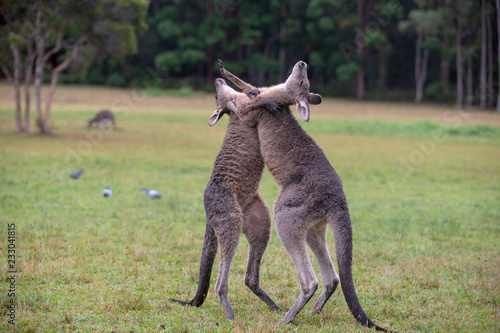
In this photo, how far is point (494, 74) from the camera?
142 ft

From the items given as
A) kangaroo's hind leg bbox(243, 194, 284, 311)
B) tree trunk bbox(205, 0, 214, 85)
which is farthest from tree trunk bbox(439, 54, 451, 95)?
kangaroo's hind leg bbox(243, 194, 284, 311)

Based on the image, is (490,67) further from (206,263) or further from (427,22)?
(206,263)

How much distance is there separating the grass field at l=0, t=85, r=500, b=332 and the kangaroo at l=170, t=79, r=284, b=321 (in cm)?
31

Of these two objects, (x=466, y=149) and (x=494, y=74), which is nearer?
(x=466, y=149)

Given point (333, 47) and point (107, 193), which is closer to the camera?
point (107, 193)

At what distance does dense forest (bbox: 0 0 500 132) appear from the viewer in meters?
39.8

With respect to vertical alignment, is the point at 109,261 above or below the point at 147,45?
below

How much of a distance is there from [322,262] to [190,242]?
2924 millimetres

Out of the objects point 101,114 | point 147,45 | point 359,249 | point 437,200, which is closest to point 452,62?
point 147,45

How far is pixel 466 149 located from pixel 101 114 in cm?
1514

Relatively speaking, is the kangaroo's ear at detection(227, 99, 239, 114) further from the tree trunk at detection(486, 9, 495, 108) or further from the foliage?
the tree trunk at detection(486, 9, 495, 108)

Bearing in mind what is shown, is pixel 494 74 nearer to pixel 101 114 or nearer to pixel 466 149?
pixel 466 149

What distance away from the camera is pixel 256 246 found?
518cm

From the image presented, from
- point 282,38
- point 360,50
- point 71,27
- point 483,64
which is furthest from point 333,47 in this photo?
point 71,27
